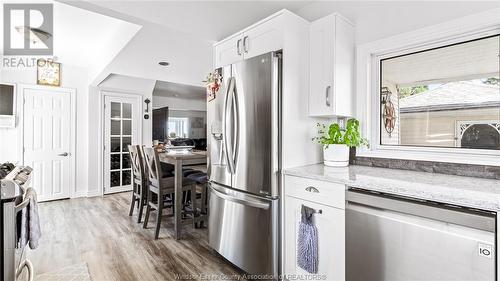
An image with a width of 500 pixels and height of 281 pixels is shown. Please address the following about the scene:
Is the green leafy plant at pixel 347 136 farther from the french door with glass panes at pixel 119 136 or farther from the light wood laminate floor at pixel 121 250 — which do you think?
the french door with glass panes at pixel 119 136

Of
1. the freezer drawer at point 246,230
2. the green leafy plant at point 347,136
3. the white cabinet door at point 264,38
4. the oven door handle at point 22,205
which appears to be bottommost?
the freezer drawer at point 246,230

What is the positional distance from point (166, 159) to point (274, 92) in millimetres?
1847

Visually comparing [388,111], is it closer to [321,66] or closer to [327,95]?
[327,95]

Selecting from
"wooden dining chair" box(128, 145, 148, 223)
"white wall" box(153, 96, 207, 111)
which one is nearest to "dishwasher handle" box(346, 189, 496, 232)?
"wooden dining chair" box(128, 145, 148, 223)

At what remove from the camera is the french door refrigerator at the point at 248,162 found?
1.82 m

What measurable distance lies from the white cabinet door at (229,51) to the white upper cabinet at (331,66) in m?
0.61

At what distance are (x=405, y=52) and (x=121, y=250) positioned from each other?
3148 mm

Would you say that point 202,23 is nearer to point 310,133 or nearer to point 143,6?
point 143,6

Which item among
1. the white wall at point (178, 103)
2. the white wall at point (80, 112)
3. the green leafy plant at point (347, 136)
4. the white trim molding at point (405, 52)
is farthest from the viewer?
the white wall at point (178, 103)

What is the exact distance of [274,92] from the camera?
1800 mm

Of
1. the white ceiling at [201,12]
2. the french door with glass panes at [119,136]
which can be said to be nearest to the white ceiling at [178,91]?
the french door with glass panes at [119,136]

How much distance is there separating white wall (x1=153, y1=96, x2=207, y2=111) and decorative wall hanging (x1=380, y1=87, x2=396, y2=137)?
7.10 m

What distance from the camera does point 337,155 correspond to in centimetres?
196

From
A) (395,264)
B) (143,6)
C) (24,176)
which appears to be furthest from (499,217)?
(143,6)
